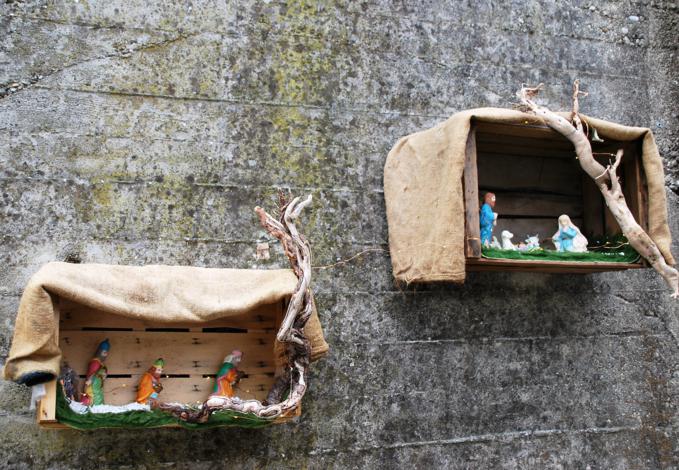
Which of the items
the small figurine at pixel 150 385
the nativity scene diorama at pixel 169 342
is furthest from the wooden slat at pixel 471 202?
the small figurine at pixel 150 385

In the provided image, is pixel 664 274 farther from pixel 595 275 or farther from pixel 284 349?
pixel 284 349

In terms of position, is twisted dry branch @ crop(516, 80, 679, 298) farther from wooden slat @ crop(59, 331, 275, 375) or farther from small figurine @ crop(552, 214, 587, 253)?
wooden slat @ crop(59, 331, 275, 375)

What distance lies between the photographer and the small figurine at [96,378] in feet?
12.3

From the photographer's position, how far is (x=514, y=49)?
16.3 feet

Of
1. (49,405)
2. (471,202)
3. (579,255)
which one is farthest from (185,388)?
(579,255)

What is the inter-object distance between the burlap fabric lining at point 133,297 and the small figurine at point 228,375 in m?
0.37

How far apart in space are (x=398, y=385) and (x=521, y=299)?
3.21 feet

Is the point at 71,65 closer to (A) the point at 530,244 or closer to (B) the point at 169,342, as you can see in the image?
(B) the point at 169,342

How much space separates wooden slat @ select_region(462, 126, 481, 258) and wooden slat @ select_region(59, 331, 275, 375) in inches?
47.0

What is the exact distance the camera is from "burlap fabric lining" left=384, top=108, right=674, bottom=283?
403 cm

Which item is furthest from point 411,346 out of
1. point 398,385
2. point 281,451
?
point 281,451

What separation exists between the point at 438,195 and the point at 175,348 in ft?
5.39

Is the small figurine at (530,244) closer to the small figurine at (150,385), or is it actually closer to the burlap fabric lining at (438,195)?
the burlap fabric lining at (438,195)

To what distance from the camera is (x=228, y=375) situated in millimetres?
3967
